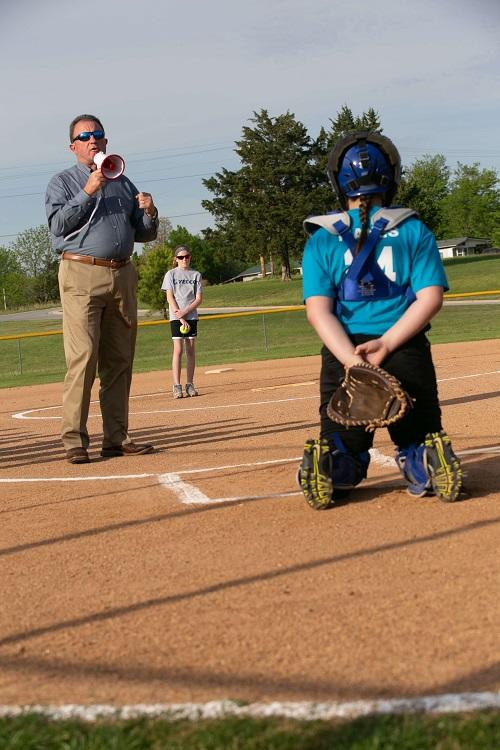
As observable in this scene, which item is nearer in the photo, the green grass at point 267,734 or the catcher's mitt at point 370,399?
the green grass at point 267,734

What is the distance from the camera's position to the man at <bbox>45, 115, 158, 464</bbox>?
743cm

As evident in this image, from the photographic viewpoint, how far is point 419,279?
5.12 m

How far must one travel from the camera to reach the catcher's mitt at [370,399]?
4.84 metres

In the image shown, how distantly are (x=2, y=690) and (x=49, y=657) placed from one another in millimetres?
272

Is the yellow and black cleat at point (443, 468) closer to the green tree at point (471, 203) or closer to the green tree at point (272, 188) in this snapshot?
the green tree at point (272, 188)

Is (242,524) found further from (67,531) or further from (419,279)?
(419,279)

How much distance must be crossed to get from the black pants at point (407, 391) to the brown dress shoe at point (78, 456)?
2634mm

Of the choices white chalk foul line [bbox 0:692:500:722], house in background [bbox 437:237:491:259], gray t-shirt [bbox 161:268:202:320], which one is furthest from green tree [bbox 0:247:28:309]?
white chalk foul line [bbox 0:692:500:722]

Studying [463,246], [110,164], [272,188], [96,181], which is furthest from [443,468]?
[463,246]

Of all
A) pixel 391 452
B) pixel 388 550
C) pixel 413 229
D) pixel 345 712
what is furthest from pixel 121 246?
pixel 345 712

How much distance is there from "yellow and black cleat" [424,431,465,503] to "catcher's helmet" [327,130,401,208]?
1.28m

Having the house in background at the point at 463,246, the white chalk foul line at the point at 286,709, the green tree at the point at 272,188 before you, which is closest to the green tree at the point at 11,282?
the green tree at the point at 272,188

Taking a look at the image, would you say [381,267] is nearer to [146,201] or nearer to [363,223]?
[363,223]

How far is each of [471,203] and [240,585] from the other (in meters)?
136
